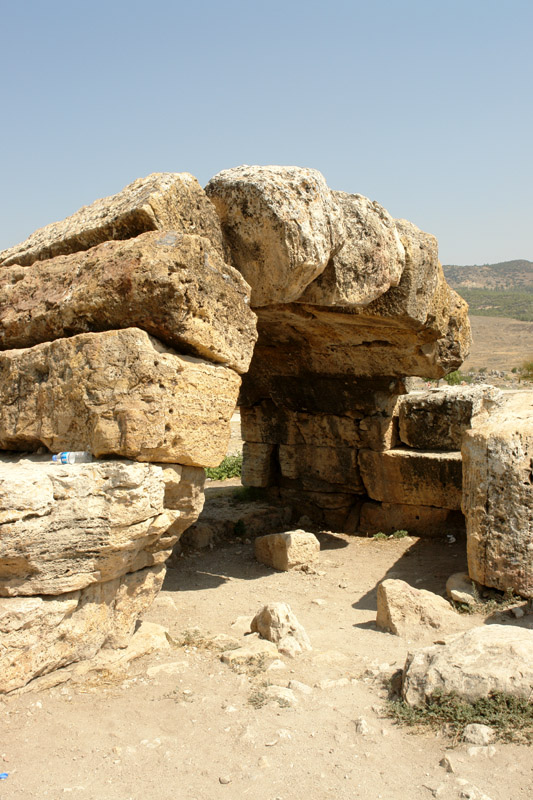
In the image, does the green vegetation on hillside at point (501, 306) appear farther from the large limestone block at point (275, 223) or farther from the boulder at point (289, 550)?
the large limestone block at point (275, 223)

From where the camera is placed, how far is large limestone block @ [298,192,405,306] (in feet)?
17.2

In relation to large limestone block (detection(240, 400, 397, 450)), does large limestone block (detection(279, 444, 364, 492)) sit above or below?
below

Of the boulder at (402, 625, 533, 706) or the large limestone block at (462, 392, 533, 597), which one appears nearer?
the boulder at (402, 625, 533, 706)

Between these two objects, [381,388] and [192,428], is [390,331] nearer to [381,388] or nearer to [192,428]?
[381,388]

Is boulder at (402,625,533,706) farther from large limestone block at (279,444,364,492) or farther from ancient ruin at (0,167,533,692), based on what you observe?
large limestone block at (279,444,364,492)

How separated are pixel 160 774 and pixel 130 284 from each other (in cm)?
239

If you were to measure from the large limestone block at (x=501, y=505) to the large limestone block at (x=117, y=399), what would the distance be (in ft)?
6.91

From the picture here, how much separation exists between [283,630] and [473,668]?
4.45ft

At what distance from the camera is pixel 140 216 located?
12.9ft

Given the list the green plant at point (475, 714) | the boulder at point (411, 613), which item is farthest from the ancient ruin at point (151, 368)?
the green plant at point (475, 714)

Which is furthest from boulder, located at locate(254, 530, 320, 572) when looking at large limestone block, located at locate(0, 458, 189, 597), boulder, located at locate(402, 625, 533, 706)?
boulder, located at locate(402, 625, 533, 706)

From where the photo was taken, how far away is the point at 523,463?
4.87 metres

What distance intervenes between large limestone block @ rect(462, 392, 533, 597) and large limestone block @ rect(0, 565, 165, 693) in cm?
254

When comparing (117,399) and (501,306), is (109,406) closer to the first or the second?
(117,399)
